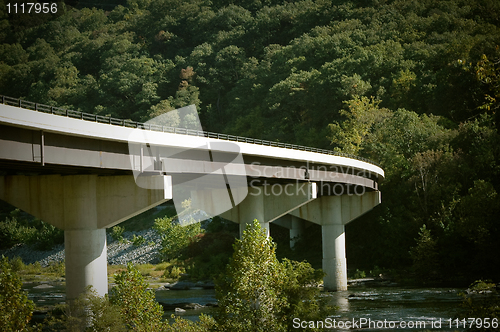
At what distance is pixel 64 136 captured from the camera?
22109mm

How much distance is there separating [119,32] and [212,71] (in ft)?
143

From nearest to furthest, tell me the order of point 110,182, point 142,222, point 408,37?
point 110,182
point 142,222
point 408,37

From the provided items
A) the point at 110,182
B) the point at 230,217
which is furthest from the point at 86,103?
the point at 110,182

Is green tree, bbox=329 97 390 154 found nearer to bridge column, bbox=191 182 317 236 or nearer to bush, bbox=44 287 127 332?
bridge column, bbox=191 182 317 236

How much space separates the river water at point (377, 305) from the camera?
3083 cm

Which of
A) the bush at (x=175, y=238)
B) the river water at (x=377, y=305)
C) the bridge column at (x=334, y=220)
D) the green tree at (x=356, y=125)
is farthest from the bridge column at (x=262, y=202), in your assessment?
the green tree at (x=356, y=125)

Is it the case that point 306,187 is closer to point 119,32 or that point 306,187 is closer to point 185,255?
point 185,255

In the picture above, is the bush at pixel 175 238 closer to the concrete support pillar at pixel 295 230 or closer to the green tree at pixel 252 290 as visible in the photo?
the concrete support pillar at pixel 295 230

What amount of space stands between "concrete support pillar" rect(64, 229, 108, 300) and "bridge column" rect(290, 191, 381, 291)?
26199mm

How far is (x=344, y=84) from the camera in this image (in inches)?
2992

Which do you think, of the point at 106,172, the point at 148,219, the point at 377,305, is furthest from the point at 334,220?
the point at 148,219

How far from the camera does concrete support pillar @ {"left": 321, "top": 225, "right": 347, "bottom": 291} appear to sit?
48.1 m

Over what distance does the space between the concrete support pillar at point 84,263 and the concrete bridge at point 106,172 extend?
0.04 meters

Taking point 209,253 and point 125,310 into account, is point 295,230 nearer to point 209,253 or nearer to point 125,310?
point 209,253
